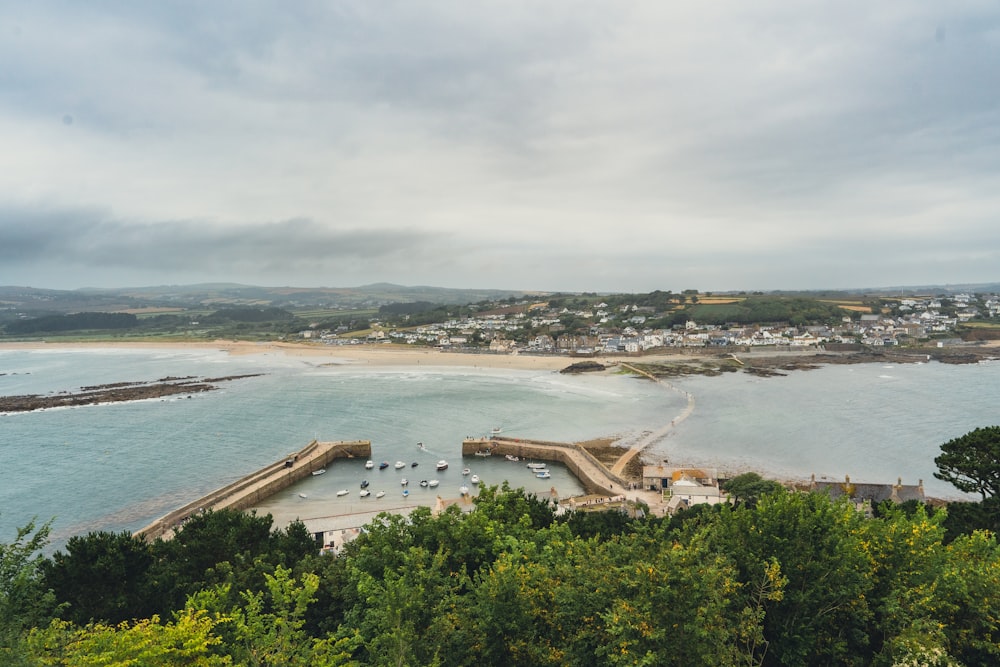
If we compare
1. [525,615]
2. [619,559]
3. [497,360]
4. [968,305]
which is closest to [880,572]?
[619,559]

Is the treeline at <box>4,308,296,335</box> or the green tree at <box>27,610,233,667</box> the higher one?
the treeline at <box>4,308,296,335</box>

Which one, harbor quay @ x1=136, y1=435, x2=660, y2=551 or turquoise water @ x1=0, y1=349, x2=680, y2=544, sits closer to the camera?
harbor quay @ x1=136, y1=435, x2=660, y2=551

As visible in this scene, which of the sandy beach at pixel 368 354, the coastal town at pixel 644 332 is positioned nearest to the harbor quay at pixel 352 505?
the sandy beach at pixel 368 354

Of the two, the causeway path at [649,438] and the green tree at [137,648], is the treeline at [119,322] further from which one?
the green tree at [137,648]

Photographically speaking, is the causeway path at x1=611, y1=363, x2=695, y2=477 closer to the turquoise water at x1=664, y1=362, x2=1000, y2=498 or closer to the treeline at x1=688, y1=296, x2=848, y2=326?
the turquoise water at x1=664, y1=362, x2=1000, y2=498

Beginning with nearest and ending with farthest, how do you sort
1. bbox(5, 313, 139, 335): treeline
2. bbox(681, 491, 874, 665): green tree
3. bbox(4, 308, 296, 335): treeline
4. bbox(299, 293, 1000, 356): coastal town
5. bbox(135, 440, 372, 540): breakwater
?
bbox(681, 491, 874, 665): green tree < bbox(135, 440, 372, 540): breakwater < bbox(299, 293, 1000, 356): coastal town < bbox(5, 313, 139, 335): treeline < bbox(4, 308, 296, 335): treeline

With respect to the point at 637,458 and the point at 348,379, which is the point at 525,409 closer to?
the point at 637,458

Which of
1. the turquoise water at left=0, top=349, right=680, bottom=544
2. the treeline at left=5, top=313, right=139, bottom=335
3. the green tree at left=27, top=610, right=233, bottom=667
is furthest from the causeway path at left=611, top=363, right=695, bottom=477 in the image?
the treeline at left=5, top=313, right=139, bottom=335

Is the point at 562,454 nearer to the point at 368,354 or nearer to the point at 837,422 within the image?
the point at 837,422
